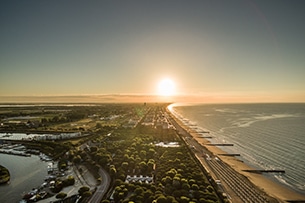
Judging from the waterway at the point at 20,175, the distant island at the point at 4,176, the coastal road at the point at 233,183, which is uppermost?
the coastal road at the point at 233,183

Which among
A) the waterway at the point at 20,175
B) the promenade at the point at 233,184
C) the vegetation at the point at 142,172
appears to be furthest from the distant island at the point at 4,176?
the promenade at the point at 233,184

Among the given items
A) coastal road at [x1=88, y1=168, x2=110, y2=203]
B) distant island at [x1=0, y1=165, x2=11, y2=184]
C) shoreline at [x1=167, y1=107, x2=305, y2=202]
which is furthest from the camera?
distant island at [x1=0, y1=165, x2=11, y2=184]

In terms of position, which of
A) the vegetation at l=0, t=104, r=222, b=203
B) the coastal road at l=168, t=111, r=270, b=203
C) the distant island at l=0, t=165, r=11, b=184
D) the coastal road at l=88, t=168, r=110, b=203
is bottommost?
the distant island at l=0, t=165, r=11, b=184

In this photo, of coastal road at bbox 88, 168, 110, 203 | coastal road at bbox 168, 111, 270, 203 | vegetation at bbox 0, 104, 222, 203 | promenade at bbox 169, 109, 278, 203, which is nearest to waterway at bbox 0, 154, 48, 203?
vegetation at bbox 0, 104, 222, 203

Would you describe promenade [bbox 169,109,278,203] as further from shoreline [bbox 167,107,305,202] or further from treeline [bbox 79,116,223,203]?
treeline [bbox 79,116,223,203]

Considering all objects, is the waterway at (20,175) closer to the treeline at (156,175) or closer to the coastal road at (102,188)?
the treeline at (156,175)

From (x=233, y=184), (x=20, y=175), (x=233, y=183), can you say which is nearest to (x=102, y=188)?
(x=20, y=175)

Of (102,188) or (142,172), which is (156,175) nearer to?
(142,172)
